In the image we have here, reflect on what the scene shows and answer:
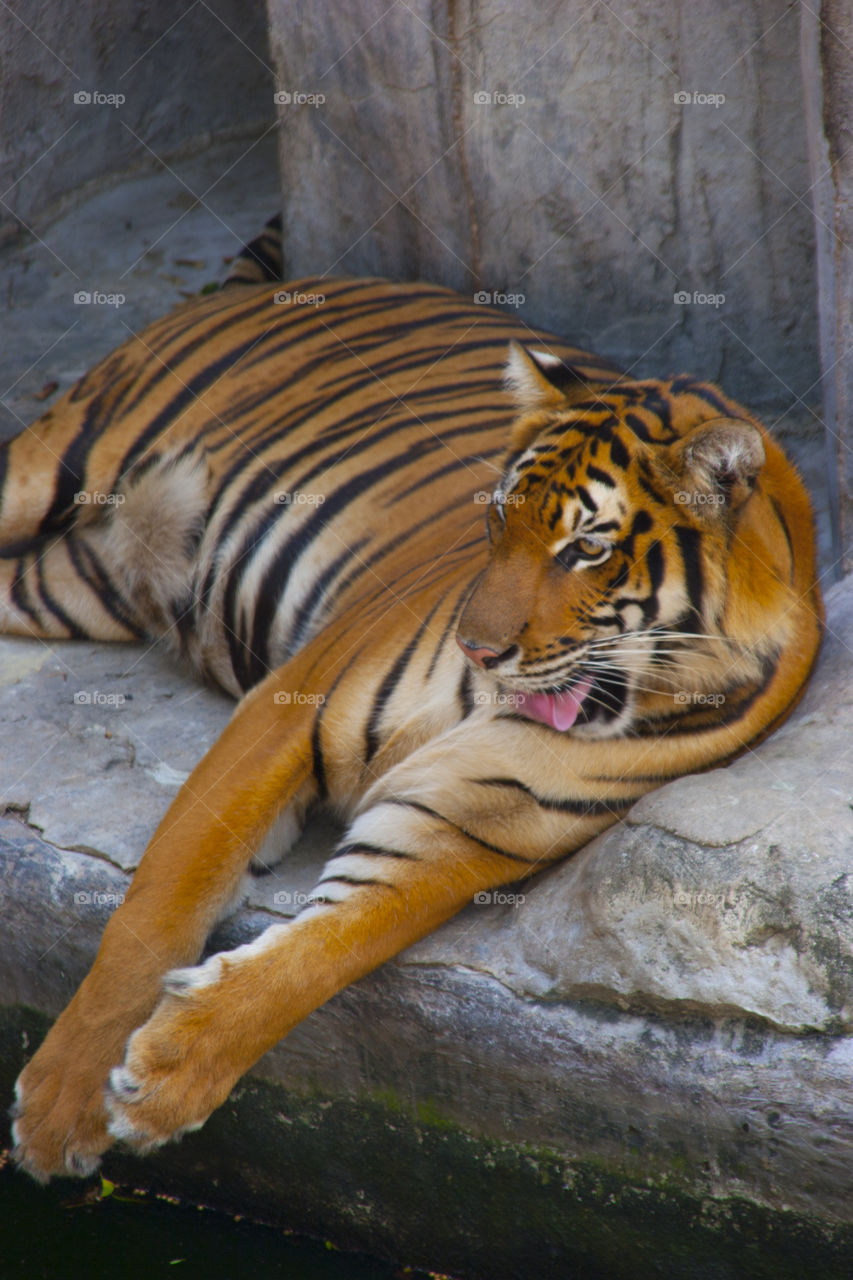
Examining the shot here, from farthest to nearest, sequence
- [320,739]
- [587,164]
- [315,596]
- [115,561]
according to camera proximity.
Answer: [587,164]
[115,561]
[315,596]
[320,739]

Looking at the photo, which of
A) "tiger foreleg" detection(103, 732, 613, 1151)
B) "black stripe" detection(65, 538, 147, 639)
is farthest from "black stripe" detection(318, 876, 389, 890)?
"black stripe" detection(65, 538, 147, 639)

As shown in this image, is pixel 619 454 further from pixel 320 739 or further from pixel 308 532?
pixel 308 532

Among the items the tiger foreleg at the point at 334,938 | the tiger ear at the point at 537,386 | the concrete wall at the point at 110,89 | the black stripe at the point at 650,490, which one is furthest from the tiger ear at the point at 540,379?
the concrete wall at the point at 110,89

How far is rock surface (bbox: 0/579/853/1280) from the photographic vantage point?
183 centimetres

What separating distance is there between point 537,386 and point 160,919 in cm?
104

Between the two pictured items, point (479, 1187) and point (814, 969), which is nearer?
point (814, 969)

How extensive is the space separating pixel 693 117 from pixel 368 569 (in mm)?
1416

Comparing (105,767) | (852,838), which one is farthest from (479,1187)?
(105,767)

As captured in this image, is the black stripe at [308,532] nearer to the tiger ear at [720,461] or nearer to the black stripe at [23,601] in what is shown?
the black stripe at [23,601]

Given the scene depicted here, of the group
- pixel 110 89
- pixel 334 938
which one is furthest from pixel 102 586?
pixel 110 89

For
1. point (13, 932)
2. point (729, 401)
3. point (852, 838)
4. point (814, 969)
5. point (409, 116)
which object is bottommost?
point (13, 932)

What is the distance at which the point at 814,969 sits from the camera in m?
1.82

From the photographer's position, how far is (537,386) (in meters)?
2.16

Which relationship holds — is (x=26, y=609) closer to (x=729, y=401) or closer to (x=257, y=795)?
(x=257, y=795)
